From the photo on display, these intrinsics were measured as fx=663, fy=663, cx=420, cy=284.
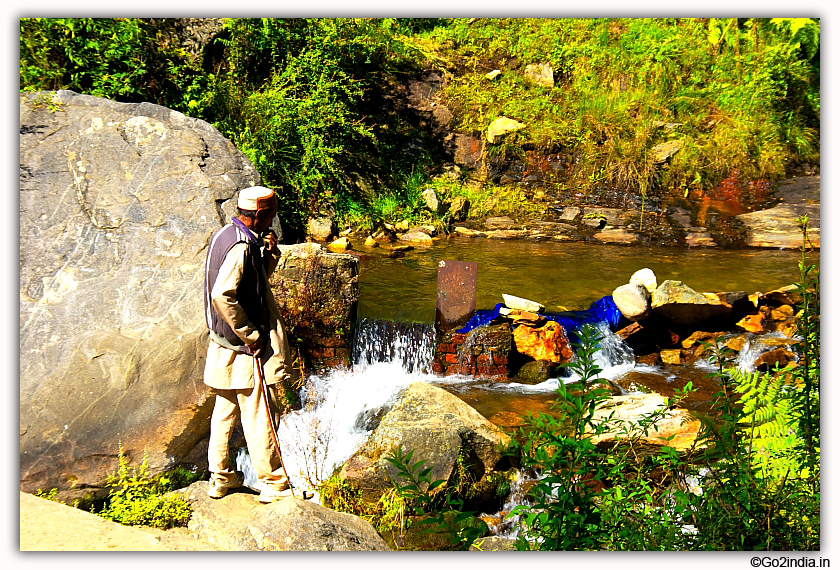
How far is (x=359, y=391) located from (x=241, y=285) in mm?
2340

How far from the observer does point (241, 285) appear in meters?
2.83

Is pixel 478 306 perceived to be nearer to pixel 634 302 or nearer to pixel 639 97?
pixel 634 302

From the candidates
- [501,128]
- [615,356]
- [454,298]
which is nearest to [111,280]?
[454,298]

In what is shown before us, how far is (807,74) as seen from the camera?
593cm

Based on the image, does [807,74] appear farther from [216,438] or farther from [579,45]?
[216,438]

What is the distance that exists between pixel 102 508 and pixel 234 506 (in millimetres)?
842

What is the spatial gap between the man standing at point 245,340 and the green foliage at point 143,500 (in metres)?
0.18

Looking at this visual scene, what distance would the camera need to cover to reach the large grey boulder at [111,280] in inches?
132

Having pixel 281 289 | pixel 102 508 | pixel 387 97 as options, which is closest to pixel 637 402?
pixel 281 289

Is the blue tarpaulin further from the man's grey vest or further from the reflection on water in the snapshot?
the man's grey vest

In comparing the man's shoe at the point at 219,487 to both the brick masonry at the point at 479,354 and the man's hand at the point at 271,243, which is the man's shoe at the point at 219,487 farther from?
the brick masonry at the point at 479,354

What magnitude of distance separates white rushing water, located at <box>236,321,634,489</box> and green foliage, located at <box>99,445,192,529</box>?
62cm

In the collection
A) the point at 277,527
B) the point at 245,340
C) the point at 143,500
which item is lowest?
the point at 143,500

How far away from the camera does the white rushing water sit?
4.05 m
